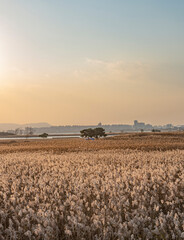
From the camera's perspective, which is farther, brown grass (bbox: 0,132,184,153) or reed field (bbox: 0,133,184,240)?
brown grass (bbox: 0,132,184,153)

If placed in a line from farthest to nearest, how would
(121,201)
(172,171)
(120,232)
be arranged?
1. (172,171)
2. (121,201)
3. (120,232)

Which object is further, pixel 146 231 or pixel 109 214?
pixel 109 214

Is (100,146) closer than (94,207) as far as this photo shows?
No

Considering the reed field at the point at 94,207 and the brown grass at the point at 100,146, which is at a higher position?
the reed field at the point at 94,207

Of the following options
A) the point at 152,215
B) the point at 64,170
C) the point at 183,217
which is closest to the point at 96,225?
the point at 152,215

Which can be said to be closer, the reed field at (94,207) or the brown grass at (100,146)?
the reed field at (94,207)

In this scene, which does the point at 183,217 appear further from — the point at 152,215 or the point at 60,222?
the point at 60,222

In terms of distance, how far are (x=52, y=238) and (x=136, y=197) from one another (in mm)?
2314

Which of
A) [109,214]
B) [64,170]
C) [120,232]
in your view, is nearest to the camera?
[120,232]

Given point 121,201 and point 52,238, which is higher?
point 121,201

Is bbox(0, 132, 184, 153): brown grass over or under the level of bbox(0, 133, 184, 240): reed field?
under

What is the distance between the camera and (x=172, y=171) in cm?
1008

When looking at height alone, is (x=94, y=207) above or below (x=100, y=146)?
above

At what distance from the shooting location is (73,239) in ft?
17.2
